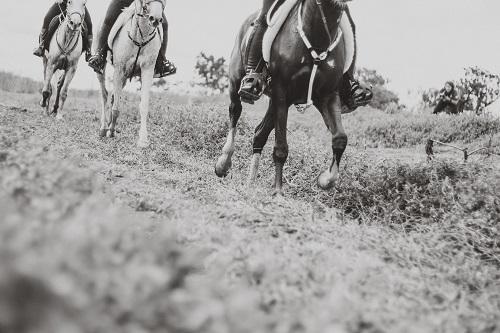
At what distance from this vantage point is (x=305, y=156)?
8.43m

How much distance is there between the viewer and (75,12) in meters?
12.3

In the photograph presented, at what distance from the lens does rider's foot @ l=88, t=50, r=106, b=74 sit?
9.81 meters

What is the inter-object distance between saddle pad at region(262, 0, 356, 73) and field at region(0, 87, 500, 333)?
5.61ft

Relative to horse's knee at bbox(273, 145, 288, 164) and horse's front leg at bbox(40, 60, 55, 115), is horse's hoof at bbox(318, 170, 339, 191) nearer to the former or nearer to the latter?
horse's knee at bbox(273, 145, 288, 164)

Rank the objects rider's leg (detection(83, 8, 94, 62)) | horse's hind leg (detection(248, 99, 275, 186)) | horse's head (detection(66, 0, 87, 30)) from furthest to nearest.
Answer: rider's leg (detection(83, 8, 94, 62)) < horse's head (detection(66, 0, 87, 30)) < horse's hind leg (detection(248, 99, 275, 186))

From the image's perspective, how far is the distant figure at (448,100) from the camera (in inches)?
807

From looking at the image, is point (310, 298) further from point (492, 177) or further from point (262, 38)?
point (262, 38)

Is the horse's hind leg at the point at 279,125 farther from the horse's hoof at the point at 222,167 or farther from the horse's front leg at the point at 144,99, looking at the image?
the horse's front leg at the point at 144,99

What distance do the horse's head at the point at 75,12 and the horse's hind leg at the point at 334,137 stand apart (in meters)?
8.55

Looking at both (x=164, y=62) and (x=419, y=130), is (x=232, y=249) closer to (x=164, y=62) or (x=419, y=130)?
(x=164, y=62)

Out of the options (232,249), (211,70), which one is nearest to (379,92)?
(211,70)

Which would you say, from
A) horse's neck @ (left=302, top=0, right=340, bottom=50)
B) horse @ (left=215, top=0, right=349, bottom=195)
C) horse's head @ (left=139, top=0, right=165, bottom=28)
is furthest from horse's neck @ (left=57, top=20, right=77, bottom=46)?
horse's neck @ (left=302, top=0, right=340, bottom=50)

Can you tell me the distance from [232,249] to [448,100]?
19557mm

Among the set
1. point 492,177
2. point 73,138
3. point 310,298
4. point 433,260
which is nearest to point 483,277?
point 433,260
